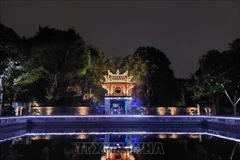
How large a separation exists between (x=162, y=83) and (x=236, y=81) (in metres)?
12.6

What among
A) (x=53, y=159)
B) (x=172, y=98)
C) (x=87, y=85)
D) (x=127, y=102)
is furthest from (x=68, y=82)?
(x=53, y=159)

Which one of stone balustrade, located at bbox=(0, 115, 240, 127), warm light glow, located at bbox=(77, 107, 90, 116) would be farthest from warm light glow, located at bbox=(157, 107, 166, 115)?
warm light glow, located at bbox=(77, 107, 90, 116)

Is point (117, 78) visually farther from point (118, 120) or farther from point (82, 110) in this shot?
point (118, 120)

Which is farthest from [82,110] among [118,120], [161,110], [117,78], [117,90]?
[161,110]

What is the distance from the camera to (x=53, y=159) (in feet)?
31.6

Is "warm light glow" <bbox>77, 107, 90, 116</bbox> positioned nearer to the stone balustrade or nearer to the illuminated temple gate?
the illuminated temple gate

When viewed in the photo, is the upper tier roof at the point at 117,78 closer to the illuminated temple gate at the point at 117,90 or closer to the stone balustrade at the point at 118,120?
the illuminated temple gate at the point at 117,90

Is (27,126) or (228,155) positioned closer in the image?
(228,155)

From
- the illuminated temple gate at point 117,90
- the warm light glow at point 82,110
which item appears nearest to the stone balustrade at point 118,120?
the warm light glow at point 82,110

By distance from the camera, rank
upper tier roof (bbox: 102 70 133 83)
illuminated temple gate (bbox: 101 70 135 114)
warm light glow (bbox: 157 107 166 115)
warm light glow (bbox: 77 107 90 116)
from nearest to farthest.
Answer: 1. warm light glow (bbox: 77 107 90 116)
2. warm light glow (bbox: 157 107 166 115)
3. illuminated temple gate (bbox: 101 70 135 114)
4. upper tier roof (bbox: 102 70 133 83)

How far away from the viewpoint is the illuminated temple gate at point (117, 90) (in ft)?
99.4

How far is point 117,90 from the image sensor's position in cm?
3108

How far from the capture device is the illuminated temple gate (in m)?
30.3

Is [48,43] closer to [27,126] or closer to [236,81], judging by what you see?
[27,126]
